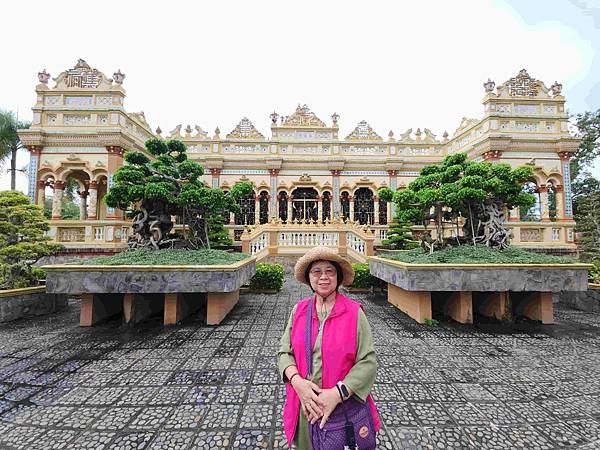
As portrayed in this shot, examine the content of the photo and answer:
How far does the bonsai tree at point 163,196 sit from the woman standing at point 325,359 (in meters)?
5.21

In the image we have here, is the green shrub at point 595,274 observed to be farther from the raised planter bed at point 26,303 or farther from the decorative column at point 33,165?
the decorative column at point 33,165

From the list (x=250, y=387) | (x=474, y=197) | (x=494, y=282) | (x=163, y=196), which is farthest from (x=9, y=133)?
(x=494, y=282)

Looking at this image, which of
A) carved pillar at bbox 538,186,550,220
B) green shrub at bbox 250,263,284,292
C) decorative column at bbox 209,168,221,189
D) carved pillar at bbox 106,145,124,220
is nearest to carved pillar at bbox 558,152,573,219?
carved pillar at bbox 538,186,550,220

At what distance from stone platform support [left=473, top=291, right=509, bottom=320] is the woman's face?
4.97 meters

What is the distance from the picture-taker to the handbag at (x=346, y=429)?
4.49 feet

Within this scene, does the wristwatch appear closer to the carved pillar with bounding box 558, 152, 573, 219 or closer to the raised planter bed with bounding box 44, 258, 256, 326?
the raised planter bed with bounding box 44, 258, 256, 326

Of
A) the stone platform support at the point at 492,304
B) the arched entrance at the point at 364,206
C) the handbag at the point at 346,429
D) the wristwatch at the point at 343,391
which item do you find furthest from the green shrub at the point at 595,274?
the arched entrance at the point at 364,206

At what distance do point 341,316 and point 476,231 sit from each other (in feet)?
20.9

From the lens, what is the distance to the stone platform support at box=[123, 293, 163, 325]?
4910 millimetres

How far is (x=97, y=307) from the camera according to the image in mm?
5020

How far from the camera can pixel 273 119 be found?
15.6 meters

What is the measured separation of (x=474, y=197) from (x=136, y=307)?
695 cm

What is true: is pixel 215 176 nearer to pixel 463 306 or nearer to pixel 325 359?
pixel 463 306

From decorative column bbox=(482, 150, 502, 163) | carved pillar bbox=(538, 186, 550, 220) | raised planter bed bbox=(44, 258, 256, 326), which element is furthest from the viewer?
carved pillar bbox=(538, 186, 550, 220)
